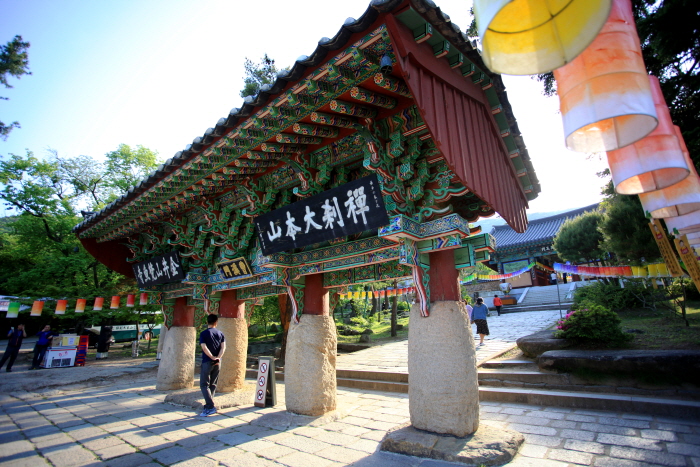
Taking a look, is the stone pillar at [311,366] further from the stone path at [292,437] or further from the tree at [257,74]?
the tree at [257,74]

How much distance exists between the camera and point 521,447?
4184 millimetres

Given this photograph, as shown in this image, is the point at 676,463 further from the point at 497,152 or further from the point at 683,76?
the point at 683,76

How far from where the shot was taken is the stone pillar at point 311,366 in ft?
18.9

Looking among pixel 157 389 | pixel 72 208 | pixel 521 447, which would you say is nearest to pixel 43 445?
pixel 157 389

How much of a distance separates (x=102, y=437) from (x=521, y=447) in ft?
19.7

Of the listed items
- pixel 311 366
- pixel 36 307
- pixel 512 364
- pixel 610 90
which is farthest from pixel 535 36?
pixel 36 307

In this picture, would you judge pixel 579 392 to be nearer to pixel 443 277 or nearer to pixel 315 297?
pixel 443 277

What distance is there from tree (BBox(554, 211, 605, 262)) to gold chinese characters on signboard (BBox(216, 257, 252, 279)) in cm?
2526

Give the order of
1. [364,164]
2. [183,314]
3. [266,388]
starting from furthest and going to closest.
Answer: [183,314] → [266,388] → [364,164]

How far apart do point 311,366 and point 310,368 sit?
0.12 ft

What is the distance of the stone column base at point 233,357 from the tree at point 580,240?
25203mm

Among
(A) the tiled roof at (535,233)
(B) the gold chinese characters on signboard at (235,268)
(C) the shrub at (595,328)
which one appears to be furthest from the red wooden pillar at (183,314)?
(A) the tiled roof at (535,233)

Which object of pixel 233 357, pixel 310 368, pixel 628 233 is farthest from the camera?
pixel 628 233

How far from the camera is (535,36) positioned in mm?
1452
